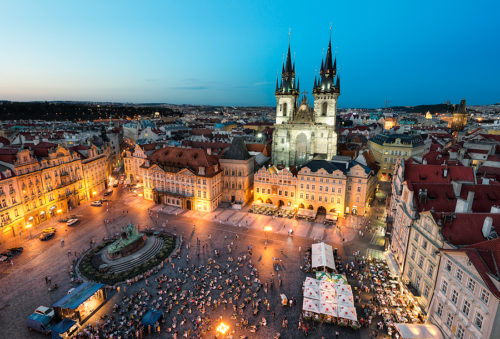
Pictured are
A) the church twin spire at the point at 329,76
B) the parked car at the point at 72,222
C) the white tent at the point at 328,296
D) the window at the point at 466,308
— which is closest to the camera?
the window at the point at 466,308

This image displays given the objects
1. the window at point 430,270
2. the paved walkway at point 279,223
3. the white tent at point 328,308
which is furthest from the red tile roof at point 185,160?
the window at point 430,270

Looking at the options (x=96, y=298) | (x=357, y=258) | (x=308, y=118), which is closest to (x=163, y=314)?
(x=96, y=298)

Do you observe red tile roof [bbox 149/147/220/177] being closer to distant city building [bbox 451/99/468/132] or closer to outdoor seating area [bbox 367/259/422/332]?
outdoor seating area [bbox 367/259/422/332]

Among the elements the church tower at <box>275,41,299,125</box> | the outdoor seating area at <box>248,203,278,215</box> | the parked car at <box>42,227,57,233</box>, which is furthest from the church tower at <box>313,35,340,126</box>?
the parked car at <box>42,227,57,233</box>

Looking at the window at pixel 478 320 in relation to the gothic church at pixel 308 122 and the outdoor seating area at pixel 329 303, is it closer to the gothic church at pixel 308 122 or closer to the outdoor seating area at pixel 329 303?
the outdoor seating area at pixel 329 303

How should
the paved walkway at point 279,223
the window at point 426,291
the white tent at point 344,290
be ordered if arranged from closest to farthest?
the window at point 426,291, the white tent at point 344,290, the paved walkway at point 279,223

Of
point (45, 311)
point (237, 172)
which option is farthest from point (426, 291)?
point (237, 172)

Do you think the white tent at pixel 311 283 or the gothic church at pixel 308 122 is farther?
the gothic church at pixel 308 122

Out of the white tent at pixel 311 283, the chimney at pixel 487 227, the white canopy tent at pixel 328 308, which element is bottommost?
the white canopy tent at pixel 328 308
